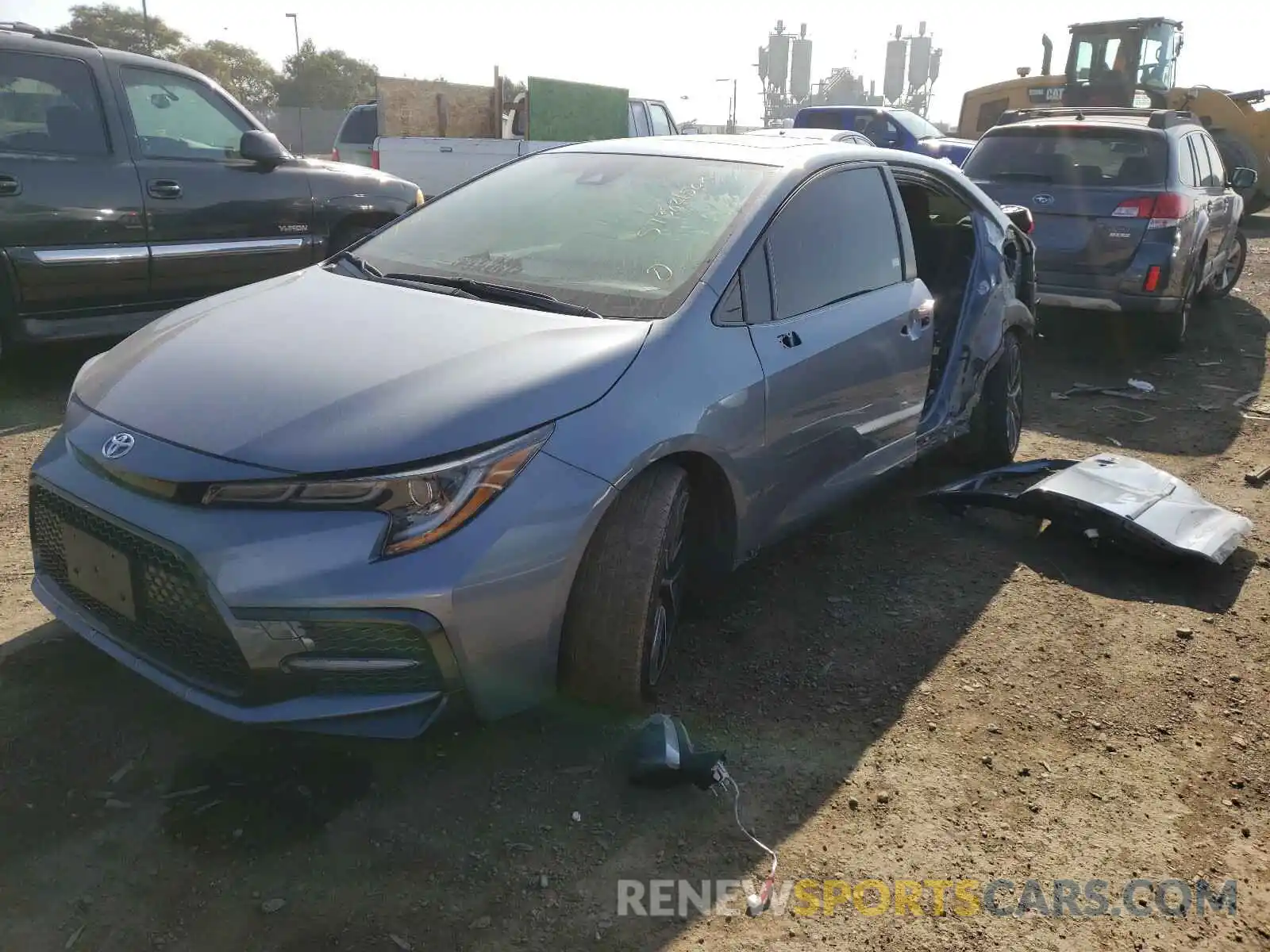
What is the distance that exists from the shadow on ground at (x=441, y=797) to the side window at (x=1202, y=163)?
6497 millimetres

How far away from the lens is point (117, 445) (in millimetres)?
2588

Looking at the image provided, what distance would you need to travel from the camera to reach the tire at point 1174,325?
804cm

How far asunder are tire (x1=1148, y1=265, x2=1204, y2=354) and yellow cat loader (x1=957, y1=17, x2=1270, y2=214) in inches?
342

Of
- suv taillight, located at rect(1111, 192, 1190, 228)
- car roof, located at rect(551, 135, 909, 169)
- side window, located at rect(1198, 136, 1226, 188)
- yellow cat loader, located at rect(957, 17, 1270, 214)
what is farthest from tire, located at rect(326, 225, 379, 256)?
yellow cat loader, located at rect(957, 17, 1270, 214)

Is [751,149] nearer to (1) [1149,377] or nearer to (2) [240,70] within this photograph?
(1) [1149,377]

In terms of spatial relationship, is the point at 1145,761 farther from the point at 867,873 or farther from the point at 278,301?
the point at 278,301

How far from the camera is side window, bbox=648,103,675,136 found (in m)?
15.1

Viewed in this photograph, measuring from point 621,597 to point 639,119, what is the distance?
13.2 m

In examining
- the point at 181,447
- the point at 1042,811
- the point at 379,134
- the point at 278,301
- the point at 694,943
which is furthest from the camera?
the point at 379,134

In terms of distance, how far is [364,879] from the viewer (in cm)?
237

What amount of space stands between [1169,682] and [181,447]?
3089mm

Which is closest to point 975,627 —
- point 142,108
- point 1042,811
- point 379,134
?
point 1042,811

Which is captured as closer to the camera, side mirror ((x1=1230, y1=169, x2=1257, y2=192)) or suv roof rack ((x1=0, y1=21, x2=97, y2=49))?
suv roof rack ((x1=0, y1=21, x2=97, y2=49))

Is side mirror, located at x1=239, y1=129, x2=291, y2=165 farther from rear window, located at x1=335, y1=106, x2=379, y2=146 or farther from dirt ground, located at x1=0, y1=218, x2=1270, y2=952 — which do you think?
rear window, located at x1=335, y1=106, x2=379, y2=146
